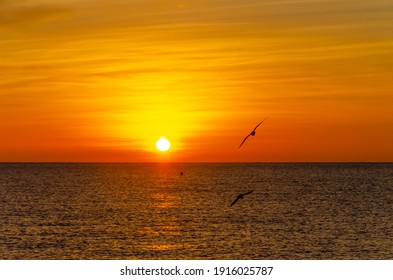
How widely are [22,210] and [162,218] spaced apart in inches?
1314

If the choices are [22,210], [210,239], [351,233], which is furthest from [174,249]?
[22,210]

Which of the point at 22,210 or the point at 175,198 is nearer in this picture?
the point at 22,210

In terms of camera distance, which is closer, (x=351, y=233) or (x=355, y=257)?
(x=355, y=257)

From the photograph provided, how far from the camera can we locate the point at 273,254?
257ft

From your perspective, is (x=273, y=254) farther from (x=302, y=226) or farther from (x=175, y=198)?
(x=175, y=198)

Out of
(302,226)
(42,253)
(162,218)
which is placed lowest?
(42,253)

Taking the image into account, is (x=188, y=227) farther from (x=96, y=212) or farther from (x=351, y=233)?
(x=96, y=212)

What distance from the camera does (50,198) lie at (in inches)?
6560

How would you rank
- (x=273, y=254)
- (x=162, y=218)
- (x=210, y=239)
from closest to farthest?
(x=273, y=254) < (x=210, y=239) < (x=162, y=218)

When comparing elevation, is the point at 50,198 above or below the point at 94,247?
above

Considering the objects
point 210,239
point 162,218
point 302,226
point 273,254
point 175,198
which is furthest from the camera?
point 175,198

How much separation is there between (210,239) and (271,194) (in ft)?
301

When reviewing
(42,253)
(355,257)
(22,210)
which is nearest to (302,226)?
(355,257)

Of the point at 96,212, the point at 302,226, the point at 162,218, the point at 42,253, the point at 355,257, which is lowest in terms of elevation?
the point at 355,257
